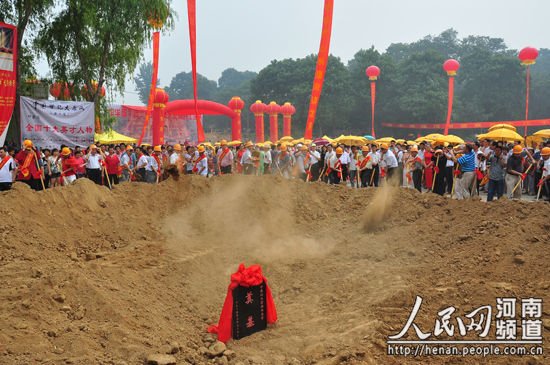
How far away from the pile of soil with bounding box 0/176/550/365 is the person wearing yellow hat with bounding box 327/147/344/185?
3.21 meters

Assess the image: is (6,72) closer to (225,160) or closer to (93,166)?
(93,166)

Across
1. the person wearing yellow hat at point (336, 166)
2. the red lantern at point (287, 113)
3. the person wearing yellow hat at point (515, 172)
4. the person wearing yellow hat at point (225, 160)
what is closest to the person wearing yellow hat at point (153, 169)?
the person wearing yellow hat at point (225, 160)

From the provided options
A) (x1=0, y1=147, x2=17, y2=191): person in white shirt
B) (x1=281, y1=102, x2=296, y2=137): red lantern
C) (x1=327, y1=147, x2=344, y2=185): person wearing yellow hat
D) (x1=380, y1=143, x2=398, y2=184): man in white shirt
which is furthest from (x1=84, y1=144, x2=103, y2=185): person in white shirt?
(x1=281, y1=102, x2=296, y2=137): red lantern

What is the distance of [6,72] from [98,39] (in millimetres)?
5432

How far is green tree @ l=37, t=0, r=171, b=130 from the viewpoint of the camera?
713 inches

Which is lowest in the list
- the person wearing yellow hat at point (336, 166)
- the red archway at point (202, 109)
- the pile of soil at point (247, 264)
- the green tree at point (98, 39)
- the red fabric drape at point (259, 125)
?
the pile of soil at point (247, 264)

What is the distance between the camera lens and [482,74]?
49.1 meters

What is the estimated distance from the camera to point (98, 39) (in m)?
18.8

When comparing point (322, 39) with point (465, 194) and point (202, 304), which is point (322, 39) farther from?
point (202, 304)

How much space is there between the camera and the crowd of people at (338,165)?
12.0 m

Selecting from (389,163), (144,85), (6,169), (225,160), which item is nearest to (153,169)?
(225,160)

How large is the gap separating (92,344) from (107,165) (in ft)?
35.7

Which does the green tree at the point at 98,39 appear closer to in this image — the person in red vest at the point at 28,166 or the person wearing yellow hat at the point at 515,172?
the person in red vest at the point at 28,166

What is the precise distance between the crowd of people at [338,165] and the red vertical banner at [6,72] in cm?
136
